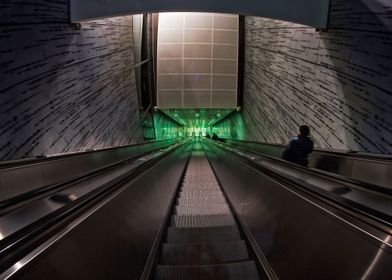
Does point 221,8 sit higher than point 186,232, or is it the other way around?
point 221,8

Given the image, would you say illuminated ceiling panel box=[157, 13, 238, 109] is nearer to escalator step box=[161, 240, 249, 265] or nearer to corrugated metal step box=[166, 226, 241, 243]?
corrugated metal step box=[166, 226, 241, 243]

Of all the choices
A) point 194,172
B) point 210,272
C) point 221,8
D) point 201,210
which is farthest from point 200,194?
point 221,8

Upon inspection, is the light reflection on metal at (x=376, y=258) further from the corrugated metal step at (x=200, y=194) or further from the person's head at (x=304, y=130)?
the person's head at (x=304, y=130)

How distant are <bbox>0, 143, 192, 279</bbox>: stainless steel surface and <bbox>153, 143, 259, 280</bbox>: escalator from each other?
0.76 feet

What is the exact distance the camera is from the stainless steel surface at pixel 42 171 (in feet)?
12.2

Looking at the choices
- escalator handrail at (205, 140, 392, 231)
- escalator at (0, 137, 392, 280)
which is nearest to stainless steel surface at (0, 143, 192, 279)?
escalator at (0, 137, 392, 280)

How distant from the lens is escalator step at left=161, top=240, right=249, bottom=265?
3020 mm

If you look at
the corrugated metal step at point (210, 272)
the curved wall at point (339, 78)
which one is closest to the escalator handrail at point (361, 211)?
the corrugated metal step at point (210, 272)

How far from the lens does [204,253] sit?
10.1ft

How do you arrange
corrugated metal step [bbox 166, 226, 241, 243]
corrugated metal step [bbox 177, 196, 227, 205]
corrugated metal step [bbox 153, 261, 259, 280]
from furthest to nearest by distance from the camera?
corrugated metal step [bbox 177, 196, 227, 205]
corrugated metal step [bbox 166, 226, 241, 243]
corrugated metal step [bbox 153, 261, 259, 280]

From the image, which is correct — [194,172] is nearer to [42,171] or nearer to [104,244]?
[42,171]

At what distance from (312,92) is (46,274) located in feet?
30.8

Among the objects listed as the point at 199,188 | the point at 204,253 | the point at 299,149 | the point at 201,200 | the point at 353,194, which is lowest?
the point at 199,188

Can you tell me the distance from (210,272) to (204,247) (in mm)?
520
